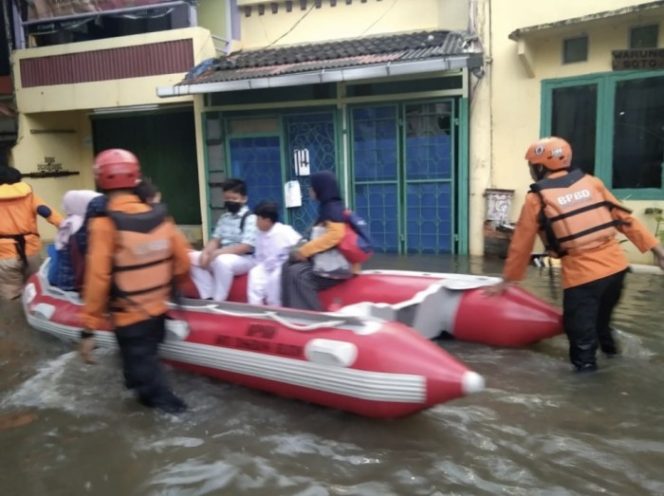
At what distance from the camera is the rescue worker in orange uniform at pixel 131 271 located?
3.47 meters

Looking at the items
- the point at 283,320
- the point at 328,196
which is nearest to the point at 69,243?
the point at 328,196

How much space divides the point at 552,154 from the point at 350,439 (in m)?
2.18

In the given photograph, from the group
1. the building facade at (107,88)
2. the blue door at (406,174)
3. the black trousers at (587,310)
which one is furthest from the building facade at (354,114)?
the black trousers at (587,310)

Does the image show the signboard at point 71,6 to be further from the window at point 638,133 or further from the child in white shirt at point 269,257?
the window at point 638,133

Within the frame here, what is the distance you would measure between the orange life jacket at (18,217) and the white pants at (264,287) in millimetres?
3014

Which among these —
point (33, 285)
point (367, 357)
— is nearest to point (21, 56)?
point (33, 285)

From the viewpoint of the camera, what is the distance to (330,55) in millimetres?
8500

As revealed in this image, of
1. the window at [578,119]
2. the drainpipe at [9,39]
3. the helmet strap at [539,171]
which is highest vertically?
the drainpipe at [9,39]

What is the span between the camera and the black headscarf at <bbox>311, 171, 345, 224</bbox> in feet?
15.3

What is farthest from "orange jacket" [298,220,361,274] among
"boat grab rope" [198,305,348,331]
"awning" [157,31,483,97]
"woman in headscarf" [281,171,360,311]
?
"awning" [157,31,483,97]

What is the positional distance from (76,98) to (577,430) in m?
9.10

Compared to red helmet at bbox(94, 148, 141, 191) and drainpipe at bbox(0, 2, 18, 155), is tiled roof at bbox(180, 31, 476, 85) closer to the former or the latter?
drainpipe at bbox(0, 2, 18, 155)

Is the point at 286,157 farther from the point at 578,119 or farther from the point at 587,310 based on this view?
the point at 587,310

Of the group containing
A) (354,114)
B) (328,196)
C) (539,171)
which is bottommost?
(328,196)
